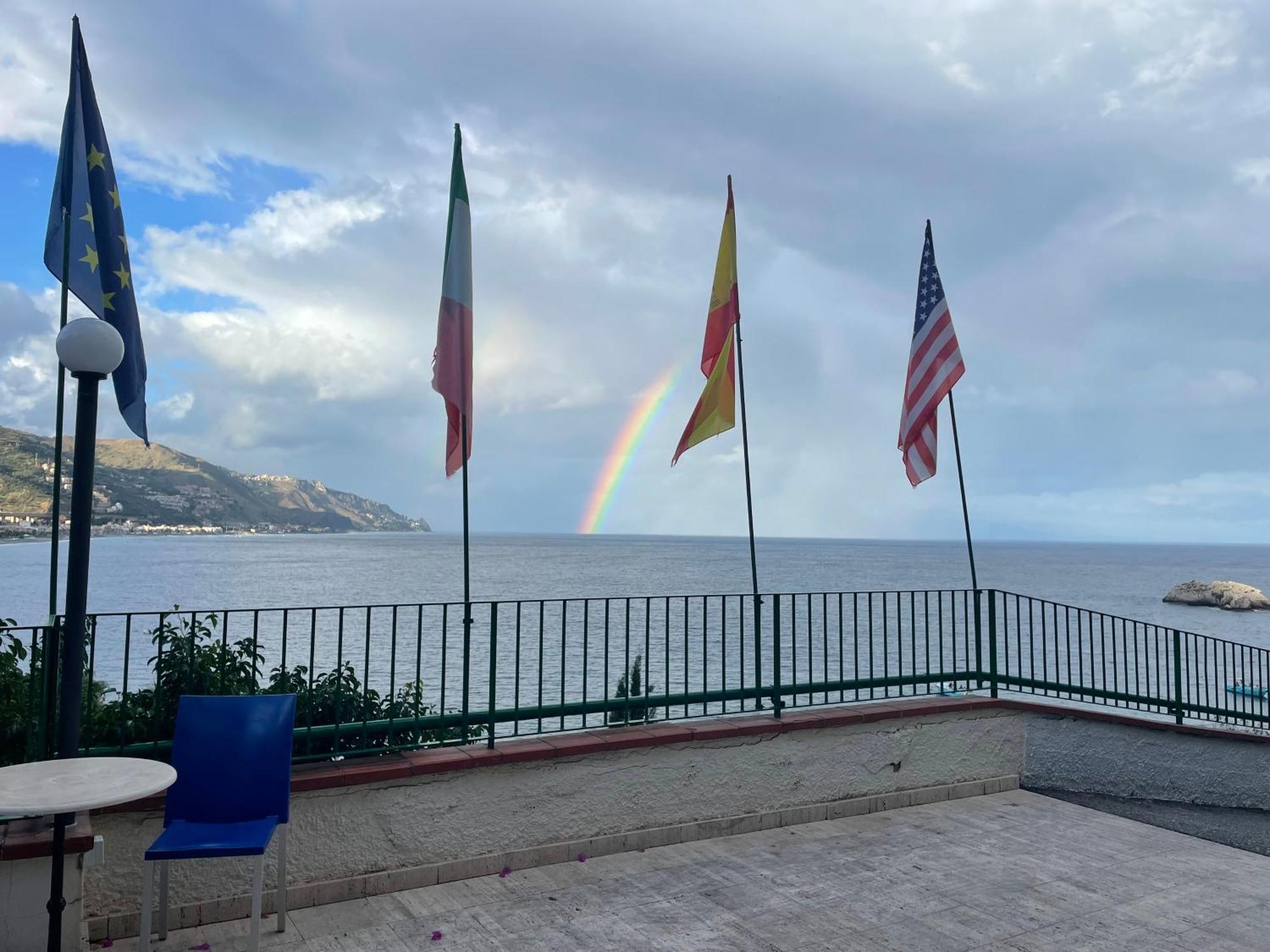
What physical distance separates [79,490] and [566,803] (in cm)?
318

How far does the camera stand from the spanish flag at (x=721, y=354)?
22.1ft

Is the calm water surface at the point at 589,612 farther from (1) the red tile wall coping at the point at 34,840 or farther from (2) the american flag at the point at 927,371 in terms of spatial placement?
(2) the american flag at the point at 927,371

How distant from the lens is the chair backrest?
3.93 meters

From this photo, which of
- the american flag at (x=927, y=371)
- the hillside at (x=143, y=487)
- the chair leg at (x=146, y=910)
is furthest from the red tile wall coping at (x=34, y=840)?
the hillside at (x=143, y=487)

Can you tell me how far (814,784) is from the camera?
238 inches

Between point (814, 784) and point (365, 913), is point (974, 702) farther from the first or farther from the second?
point (365, 913)

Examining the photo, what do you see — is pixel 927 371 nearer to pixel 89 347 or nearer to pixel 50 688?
pixel 89 347

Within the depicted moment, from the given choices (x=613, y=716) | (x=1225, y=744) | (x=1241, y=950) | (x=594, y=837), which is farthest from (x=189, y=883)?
(x=1225, y=744)

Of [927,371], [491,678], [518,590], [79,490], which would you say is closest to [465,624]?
[491,678]

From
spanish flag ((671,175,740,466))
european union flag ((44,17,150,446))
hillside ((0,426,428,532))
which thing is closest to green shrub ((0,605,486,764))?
european union flag ((44,17,150,446))

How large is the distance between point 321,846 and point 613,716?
2.00m

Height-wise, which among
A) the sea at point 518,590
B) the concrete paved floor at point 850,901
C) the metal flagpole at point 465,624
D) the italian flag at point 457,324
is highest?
the italian flag at point 457,324

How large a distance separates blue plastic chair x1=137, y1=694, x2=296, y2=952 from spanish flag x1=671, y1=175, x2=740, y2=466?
3620 millimetres

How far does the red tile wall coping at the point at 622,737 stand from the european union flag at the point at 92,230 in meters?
2.22
